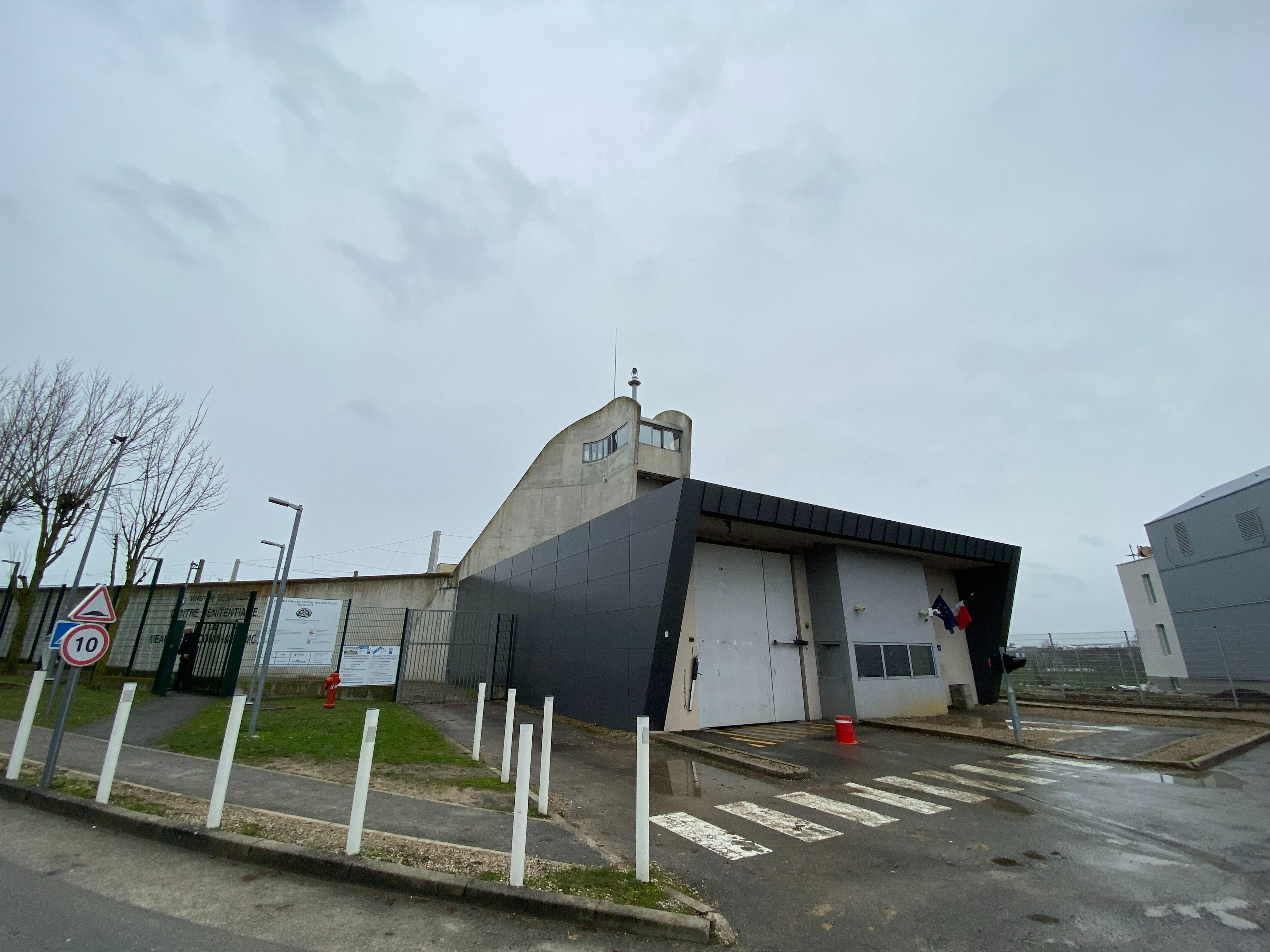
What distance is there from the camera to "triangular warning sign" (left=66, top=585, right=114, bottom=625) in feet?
22.2

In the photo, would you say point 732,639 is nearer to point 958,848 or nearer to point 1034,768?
point 1034,768

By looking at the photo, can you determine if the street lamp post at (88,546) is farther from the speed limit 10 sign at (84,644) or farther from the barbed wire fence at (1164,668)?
the barbed wire fence at (1164,668)

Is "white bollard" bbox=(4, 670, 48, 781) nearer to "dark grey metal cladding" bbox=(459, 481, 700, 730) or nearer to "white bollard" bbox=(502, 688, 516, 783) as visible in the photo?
"white bollard" bbox=(502, 688, 516, 783)

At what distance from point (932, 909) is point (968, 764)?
7.42 metres

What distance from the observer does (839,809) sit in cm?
728

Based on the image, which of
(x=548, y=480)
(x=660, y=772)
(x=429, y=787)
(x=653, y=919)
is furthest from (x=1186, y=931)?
(x=548, y=480)

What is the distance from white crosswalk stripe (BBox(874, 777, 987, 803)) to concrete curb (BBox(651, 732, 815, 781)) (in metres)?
1.21

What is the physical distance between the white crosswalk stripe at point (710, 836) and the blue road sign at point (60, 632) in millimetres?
7249

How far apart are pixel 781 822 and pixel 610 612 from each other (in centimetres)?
857

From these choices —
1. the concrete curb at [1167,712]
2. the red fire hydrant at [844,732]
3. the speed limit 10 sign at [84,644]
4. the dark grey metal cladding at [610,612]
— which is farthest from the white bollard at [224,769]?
the concrete curb at [1167,712]

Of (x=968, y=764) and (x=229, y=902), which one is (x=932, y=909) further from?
(x=968, y=764)

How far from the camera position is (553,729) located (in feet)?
48.6

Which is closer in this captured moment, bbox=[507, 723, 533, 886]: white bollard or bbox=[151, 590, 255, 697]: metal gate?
bbox=[507, 723, 533, 886]: white bollard

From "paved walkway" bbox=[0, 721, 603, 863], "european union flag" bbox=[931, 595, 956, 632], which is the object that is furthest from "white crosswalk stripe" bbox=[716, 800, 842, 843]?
"european union flag" bbox=[931, 595, 956, 632]
